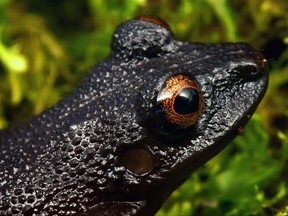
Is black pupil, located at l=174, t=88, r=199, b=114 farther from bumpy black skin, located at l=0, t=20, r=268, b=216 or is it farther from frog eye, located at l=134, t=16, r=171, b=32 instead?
frog eye, located at l=134, t=16, r=171, b=32

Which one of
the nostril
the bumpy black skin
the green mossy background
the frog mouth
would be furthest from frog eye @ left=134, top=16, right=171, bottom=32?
the frog mouth

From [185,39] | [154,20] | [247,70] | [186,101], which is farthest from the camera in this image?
[185,39]

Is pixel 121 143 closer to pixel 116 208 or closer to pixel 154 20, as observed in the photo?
pixel 116 208

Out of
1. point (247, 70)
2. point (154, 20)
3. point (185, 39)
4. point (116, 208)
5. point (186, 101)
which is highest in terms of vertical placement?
point (185, 39)

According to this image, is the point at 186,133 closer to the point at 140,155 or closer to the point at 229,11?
the point at 140,155

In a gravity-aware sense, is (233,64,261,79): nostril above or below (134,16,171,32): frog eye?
below

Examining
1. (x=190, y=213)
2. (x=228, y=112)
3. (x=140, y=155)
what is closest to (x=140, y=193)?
(x=140, y=155)

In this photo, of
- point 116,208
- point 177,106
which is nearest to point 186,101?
point 177,106
